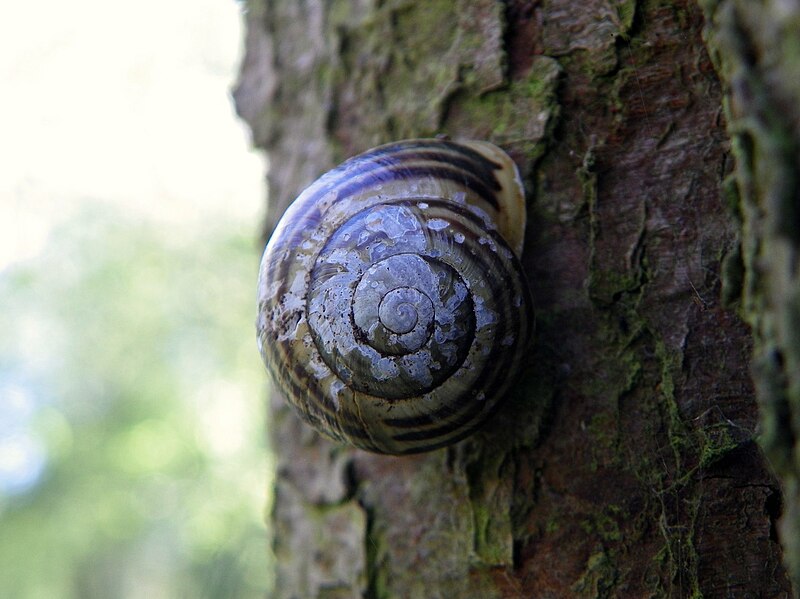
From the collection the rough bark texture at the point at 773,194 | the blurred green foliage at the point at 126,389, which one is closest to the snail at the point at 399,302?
the rough bark texture at the point at 773,194

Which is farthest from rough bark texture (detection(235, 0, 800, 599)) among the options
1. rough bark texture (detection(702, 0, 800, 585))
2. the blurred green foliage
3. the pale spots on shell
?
the blurred green foliage

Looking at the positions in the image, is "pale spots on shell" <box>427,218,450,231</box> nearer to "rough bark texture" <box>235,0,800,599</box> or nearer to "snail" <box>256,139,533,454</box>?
"snail" <box>256,139,533,454</box>

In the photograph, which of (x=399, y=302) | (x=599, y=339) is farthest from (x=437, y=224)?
(x=599, y=339)

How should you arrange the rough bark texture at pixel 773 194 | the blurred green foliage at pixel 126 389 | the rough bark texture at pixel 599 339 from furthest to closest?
the blurred green foliage at pixel 126 389
the rough bark texture at pixel 599 339
the rough bark texture at pixel 773 194

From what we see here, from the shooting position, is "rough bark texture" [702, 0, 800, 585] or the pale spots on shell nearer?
"rough bark texture" [702, 0, 800, 585]

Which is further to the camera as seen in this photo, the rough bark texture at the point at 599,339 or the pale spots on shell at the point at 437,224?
the pale spots on shell at the point at 437,224

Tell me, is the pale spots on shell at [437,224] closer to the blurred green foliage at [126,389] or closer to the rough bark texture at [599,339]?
the rough bark texture at [599,339]

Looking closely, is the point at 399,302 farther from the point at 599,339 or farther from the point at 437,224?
the point at 599,339
